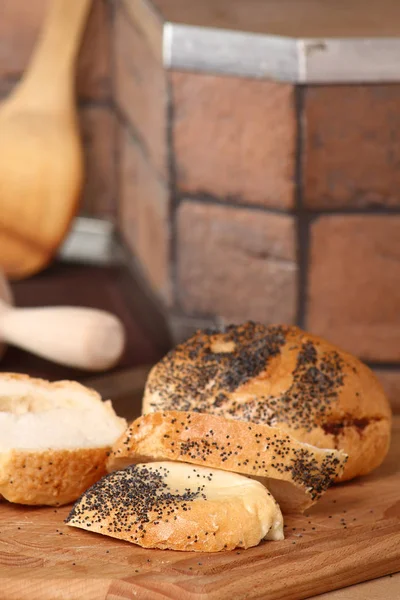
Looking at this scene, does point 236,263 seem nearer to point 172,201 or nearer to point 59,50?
point 172,201

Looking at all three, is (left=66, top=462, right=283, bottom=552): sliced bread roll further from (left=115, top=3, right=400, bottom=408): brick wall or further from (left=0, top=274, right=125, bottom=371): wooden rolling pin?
(left=115, top=3, right=400, bottom=408): brick wall

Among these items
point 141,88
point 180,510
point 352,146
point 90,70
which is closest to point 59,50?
point 90,70

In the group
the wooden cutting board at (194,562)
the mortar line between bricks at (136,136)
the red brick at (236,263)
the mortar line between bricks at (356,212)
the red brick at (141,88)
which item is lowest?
the wooden cutting board at (194,562)

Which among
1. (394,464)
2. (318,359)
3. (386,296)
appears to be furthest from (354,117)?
(394,464)

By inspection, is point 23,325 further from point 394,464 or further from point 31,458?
point 394,464

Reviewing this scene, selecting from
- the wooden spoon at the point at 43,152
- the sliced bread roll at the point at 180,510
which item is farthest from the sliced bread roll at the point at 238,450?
the wooden spoon at the point at 43,152

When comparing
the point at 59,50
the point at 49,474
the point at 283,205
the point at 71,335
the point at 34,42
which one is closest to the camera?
the point at 49,474

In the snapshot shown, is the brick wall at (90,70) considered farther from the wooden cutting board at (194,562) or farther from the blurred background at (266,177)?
the wooden cutting board at (194,562)
